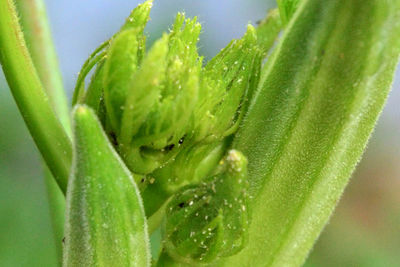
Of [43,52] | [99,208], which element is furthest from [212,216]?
[43,52]

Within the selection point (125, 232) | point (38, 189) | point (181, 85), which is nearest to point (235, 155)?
point (181, 85)

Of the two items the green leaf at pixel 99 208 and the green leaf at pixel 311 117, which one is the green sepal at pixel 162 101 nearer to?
the green leaf at pixel 99 208

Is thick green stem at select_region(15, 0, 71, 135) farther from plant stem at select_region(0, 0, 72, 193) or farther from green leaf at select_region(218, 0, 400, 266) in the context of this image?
green leaf at select_region(218, 0, 400, 266)

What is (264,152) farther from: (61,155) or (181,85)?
(61,155)

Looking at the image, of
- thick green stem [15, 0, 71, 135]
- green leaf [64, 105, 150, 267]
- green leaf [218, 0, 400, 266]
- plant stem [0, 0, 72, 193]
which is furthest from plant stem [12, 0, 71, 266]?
green leaf [218, 0, 400, 266]

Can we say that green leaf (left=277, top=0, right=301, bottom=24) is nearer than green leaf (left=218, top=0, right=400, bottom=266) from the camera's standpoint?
No

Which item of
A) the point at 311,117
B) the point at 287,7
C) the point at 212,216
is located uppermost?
the point at 287,7

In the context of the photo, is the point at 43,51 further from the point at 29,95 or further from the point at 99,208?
the point at 99,208
